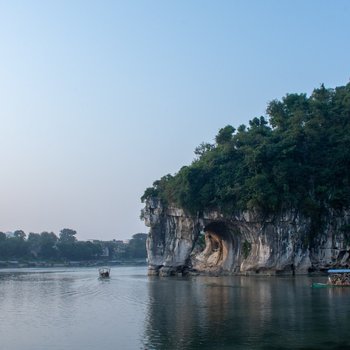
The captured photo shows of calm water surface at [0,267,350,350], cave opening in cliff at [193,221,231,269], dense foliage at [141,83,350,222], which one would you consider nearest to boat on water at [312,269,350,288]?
calm water surface at [0,267,350,350]

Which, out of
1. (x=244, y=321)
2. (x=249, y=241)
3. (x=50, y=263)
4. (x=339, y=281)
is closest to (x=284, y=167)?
(x=249, y=241)

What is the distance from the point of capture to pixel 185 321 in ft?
75.0

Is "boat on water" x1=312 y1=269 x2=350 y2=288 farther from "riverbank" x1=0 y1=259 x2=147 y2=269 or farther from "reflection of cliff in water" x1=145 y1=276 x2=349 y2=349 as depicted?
"riverbank" x1=0 y1=259 x2=147 y2=269

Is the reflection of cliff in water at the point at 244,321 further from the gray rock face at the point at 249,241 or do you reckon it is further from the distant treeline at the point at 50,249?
the distant treeline at the point at 50,249

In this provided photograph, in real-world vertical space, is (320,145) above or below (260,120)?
below

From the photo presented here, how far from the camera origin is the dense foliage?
5538 cm

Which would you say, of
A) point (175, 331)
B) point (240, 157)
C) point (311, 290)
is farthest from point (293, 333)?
point (240, 157)

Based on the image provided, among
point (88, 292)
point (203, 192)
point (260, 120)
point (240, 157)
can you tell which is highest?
point (260, 120)

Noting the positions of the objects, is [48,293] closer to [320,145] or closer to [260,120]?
[320,145]

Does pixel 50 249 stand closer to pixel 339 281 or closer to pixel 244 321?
pixel 339 281

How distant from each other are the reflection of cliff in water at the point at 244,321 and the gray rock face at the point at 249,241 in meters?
22.7

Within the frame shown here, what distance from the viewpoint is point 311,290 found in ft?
117

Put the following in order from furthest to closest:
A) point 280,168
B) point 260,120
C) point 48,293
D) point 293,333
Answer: point 260,120
point 280,168
point 48,293
point 293,333

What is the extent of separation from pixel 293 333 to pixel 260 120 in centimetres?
5266
